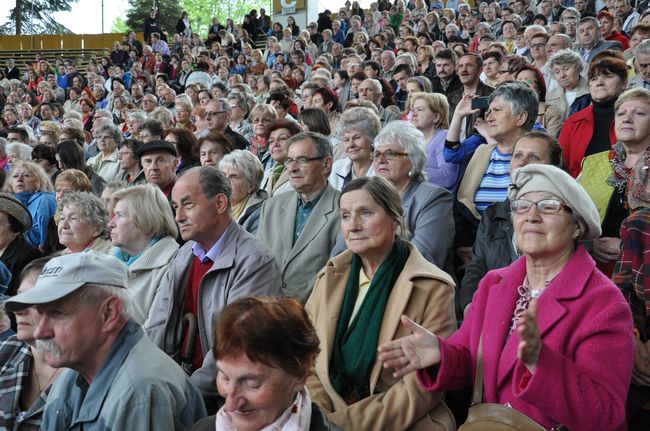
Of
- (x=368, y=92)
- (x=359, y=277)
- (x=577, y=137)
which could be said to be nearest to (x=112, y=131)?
(x=368, y=92)

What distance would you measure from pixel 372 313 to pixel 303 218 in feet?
5.35

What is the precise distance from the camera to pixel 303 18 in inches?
1014

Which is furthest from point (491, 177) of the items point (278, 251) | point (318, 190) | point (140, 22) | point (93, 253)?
point (140, 22)

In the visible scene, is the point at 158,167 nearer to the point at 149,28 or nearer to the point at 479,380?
the point at 479,380

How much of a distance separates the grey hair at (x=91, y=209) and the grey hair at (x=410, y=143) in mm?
1882

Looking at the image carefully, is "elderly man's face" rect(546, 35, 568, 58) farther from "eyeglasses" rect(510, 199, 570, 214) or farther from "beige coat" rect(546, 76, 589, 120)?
"eyeglasses" rect(510, 199, 570, 214)

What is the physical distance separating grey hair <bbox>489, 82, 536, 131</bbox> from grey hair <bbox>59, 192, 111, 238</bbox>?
8.79 ft

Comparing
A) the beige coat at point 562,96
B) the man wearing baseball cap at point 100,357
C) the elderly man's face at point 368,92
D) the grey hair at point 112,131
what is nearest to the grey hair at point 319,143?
the man wearing baseball cap at point 100,357

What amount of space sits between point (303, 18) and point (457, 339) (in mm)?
24256

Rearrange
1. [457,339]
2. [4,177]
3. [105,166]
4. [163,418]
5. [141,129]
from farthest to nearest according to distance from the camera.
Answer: [105,166]
[141,129]
[4,177]
[457,339]
[163,418]

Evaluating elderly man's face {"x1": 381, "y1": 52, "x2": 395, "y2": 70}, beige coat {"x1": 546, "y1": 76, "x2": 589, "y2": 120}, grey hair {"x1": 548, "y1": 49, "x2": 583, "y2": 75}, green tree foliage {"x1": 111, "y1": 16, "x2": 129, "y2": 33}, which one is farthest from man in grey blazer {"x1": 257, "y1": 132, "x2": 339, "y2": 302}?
green tree foliage {"x1": 111, "y1": 16, "x2": 129, "y2": 33}

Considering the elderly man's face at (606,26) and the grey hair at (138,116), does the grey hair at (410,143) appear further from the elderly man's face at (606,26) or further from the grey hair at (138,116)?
the elderly man's face at (606,26)

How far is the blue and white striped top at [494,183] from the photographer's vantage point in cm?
450

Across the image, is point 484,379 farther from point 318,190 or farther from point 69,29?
point 69,29
